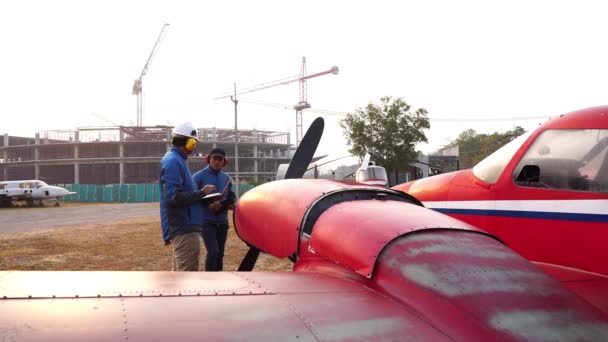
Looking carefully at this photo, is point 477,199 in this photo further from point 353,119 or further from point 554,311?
point 353,119

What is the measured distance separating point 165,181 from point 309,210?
158 centimetres

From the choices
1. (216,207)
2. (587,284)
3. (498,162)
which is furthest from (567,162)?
(216,207)

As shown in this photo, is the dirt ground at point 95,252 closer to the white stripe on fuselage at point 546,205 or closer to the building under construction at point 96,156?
the white stripe on fuselage at point 546,205

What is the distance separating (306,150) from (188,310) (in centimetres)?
500

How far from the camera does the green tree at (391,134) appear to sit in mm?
35000

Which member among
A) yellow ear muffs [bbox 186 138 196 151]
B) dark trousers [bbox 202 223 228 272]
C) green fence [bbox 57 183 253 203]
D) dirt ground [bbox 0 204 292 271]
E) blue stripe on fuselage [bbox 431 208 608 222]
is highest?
yellow ear muffs [bbox 186 138 196 151]

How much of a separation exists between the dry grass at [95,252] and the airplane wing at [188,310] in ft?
22.7

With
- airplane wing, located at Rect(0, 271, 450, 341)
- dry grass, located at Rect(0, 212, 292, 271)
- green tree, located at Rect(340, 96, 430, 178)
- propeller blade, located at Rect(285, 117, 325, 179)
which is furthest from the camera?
green tree, located at Rect(340, 96, 430, 178)

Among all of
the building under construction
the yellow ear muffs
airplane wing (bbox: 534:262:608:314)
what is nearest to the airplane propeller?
the yellow ear muffs

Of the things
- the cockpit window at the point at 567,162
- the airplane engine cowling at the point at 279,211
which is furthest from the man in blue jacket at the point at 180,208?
the cockpit window at the point at 567,162

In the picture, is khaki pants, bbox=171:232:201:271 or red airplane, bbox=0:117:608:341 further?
khaki pants, bbox=171:232:201:271

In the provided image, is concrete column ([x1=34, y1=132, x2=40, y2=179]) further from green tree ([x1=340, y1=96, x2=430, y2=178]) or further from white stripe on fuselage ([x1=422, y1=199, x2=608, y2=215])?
white stripe on fuselage ([x1=422, y1=199, x2=608, y2=215])

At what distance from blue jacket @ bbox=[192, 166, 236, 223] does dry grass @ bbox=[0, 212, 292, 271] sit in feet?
10.9

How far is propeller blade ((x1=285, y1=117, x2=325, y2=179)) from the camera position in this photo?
6.46 meters
